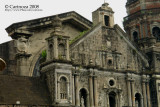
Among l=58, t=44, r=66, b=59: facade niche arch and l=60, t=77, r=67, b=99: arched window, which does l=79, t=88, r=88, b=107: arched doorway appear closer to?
l=60, t=77, r=67, b=99: arched window

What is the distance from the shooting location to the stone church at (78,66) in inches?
810

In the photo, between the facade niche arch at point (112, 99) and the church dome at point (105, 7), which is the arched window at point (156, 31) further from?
the facade niche arch at point (112, 99)

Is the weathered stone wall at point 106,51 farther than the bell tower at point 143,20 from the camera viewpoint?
No

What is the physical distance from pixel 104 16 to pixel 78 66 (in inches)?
210

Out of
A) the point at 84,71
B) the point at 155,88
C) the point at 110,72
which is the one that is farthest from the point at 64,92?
the point at 155,88

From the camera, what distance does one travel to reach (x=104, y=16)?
2561 centimetres

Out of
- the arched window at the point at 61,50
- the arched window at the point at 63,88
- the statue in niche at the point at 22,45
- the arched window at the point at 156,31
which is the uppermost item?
the arched window at the point at 156,31

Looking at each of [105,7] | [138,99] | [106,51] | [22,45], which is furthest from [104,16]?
[138,99]

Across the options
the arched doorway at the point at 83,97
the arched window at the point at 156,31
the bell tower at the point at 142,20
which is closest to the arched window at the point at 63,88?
the arched doorway at the point at 83,97

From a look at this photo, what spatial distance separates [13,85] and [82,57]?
5778 mm

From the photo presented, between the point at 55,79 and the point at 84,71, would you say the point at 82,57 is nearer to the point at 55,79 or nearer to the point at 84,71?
the point at 84,71

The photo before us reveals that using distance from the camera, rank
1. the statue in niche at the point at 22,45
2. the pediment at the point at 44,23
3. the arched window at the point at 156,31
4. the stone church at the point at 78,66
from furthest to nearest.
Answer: the arched window at the point at 156,31
the pediment at the point at 44,23
the statue in niche at the point at 22,45
the stone church at the point at 78,66

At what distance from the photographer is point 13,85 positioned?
789 inches

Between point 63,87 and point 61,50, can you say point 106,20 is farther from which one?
point 63,87
